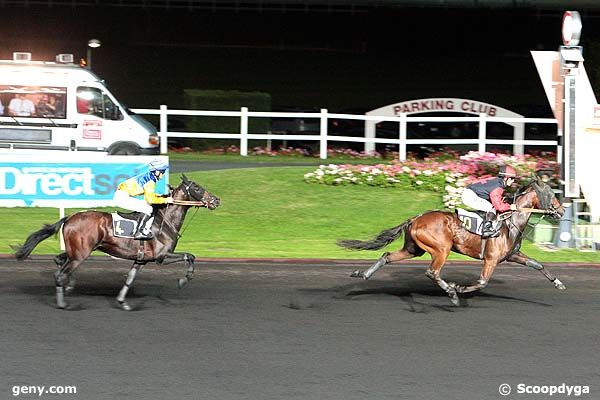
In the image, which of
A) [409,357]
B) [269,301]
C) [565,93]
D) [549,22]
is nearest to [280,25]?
[549,22]

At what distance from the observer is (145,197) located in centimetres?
1242

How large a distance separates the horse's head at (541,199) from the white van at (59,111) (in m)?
11.9

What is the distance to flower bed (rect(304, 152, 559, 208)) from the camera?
20938 millimetres

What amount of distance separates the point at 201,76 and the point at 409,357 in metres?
27.1

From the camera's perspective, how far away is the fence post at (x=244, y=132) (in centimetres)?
2594

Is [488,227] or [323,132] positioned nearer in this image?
[488,227]

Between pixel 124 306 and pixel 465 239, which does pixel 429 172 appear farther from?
pixel 124 306

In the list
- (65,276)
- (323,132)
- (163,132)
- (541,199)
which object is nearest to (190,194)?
(65,276)

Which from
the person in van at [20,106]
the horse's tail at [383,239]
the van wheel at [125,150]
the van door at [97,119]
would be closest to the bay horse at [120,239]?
the horse's tail at [383,239]

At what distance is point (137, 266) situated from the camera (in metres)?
12.4

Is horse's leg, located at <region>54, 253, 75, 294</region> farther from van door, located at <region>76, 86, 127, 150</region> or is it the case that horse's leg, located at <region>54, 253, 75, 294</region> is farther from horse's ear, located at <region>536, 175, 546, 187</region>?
van door, located at <region>76, 86, 127, 150</region>

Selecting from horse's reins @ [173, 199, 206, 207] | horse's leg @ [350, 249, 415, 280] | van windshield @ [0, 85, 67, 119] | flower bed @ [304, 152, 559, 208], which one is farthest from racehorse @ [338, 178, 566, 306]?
van windshield @ [0, 85, 67, 119]

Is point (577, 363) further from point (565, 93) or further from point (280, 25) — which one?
point (280, 25)

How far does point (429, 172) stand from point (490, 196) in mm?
8693
